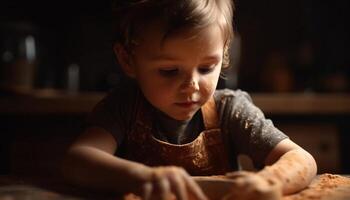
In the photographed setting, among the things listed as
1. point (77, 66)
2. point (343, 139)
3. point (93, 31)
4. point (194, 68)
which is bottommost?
point (343, 139)

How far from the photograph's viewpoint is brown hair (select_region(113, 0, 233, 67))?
82 cm

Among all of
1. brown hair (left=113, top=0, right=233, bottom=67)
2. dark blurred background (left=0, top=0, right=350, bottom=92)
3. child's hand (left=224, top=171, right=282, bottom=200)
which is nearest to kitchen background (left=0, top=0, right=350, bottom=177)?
dark blurred background (left=0, top=0, right=350, bottom=92)

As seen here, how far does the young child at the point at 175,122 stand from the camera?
28.2 inches

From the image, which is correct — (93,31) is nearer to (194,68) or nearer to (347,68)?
(347,68)

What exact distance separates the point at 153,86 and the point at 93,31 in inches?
59.1

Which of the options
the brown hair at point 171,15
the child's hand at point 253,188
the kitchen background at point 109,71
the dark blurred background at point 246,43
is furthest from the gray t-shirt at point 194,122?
the dark blurred background at point 246,43

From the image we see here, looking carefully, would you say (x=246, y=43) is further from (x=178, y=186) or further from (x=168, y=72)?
(x=178, y=186)

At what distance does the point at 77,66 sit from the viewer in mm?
2271

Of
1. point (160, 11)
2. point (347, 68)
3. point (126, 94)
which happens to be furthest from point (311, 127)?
point (160, 11)

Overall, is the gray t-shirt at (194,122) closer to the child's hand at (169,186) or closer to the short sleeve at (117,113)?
the short sleeve at (117,113)

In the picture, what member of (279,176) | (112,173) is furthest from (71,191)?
(279,176)

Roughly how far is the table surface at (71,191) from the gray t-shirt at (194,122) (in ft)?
0.43

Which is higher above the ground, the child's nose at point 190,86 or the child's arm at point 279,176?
the child's nose at point 190,86

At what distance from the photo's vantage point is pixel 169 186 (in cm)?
62
